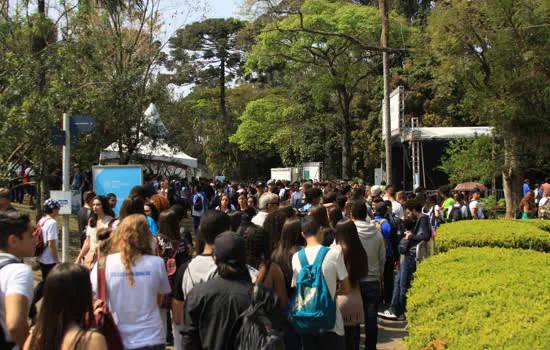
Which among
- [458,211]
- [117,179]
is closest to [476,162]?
[458,211]

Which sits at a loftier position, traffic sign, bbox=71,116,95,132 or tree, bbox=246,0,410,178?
tree, bbox=246,0,410,178

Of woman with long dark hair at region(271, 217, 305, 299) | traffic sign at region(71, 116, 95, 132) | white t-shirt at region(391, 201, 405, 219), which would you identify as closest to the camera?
woman with long dark hair at region(271, 217, 305, 299)

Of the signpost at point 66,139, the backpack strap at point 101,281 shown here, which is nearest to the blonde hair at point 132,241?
the backpack strap at point 101,281

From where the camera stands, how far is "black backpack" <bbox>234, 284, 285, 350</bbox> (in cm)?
281

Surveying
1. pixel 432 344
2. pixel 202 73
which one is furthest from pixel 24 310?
pixel 202 73

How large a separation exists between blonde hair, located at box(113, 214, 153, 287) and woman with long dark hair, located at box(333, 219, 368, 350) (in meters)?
1.87

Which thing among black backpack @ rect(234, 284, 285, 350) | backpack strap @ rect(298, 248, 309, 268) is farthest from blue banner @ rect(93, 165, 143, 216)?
black backpack @ rect(234, 284, 285, 350)

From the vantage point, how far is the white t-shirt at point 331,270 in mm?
4074

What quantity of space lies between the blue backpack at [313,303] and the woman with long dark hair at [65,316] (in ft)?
6.05

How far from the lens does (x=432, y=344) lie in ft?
10.2

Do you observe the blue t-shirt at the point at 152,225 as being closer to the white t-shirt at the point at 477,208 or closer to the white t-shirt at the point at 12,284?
the white t-shirt at the point at 12,284

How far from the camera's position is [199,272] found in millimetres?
3557

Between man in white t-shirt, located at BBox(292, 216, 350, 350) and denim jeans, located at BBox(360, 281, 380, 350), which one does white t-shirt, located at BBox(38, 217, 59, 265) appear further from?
denim jeans, located at BBox(360, 281, 380, 350)

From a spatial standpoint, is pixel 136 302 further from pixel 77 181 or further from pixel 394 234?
pixel 77 181
